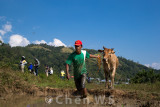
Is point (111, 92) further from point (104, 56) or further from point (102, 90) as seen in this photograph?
point (104, 56)

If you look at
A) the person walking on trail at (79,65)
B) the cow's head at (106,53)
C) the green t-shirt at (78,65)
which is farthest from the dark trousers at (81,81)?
the cow's head at (106,53)

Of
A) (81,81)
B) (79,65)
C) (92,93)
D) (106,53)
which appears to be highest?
(106,53)

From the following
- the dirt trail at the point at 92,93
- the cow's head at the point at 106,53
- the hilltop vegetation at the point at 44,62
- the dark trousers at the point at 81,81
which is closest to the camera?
the dark trousers at the point at 81,81

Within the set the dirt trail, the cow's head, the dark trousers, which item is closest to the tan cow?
the cow's head

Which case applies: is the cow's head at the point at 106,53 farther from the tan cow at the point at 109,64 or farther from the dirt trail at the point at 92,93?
the dirt trail at the point at 92,93

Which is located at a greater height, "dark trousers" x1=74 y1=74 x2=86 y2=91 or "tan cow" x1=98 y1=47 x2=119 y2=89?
"tan cow" x1=98 y1=47 x2=119 y2=89

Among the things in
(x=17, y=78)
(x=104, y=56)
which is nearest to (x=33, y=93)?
(x=17, y=78)

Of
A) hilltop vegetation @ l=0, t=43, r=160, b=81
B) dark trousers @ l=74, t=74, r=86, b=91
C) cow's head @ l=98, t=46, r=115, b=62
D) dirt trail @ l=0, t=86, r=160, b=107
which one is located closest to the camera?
dark trousers @ l=74, t=74, r=86, b=91

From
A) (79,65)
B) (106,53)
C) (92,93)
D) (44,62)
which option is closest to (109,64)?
(106,53)

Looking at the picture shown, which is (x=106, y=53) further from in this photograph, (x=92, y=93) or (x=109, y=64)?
(x=92, y=93)

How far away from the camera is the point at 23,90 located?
8.43 m

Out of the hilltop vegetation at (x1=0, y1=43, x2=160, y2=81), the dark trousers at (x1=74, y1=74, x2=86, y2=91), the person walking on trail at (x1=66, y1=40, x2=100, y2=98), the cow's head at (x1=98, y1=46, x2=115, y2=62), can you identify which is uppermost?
the hilltop vegetation at (x1=0, y1=43, x2=160, y2=81)

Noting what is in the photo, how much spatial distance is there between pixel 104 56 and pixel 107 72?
3.53ft

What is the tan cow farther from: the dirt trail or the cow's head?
the dirt trail
